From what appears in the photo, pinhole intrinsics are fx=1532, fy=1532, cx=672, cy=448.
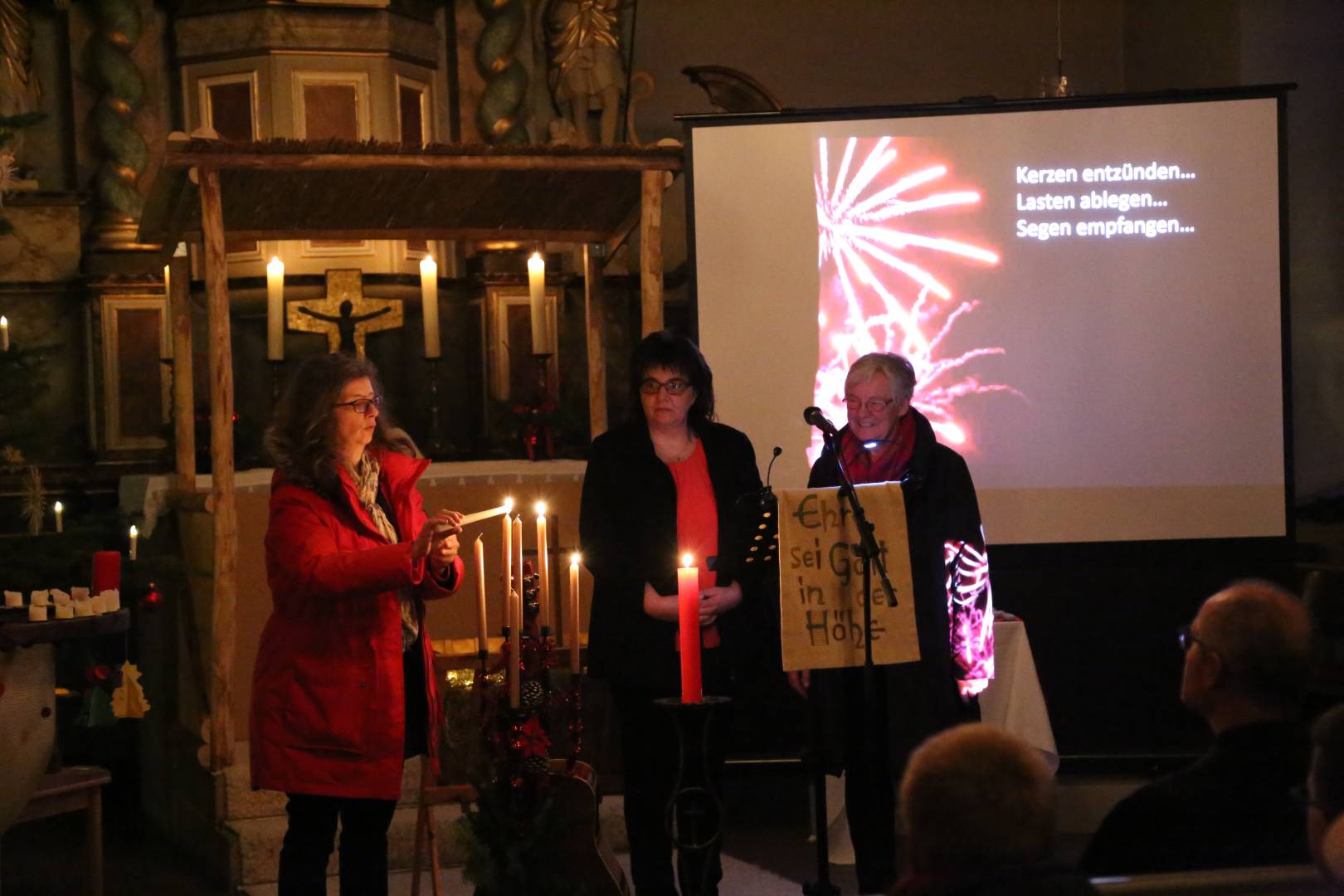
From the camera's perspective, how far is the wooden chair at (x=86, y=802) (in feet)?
14.1

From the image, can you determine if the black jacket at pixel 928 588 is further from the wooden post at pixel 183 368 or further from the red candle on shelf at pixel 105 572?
the wooden post at pixel 183 368

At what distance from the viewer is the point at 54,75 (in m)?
7.69

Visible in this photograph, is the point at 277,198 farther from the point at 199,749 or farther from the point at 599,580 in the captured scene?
the point at 599,580

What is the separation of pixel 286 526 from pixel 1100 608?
12.7 feet

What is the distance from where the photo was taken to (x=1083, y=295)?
18.0ft

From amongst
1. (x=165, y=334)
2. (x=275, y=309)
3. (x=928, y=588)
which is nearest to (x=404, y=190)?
(x=275, y=309)

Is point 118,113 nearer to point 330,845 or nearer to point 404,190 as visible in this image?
point 404,190

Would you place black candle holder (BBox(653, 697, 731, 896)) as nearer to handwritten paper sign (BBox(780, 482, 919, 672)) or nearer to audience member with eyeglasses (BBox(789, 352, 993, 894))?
handwritten paper sign (BBox(780, 482, 919, 672))

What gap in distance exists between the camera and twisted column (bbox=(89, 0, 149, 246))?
7.40 m

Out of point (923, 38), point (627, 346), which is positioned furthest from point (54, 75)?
point (923, 38)

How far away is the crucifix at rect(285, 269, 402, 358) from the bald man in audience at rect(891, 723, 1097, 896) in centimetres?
628

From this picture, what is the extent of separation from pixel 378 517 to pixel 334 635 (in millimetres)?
275

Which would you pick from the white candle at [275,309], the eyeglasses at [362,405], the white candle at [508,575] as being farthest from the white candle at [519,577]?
the white candle at [275,309]

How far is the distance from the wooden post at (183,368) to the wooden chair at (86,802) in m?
1.39
